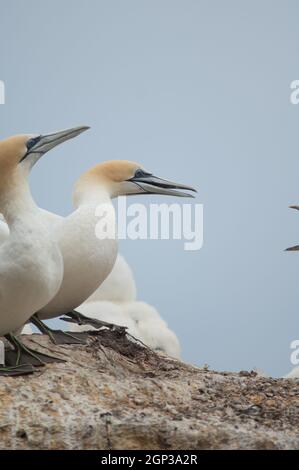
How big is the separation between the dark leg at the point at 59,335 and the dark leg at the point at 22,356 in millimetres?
490

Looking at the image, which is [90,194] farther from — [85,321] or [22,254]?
[22,254]

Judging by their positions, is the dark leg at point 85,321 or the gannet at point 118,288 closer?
the dark leg at point 85,321

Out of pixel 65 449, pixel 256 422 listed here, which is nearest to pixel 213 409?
pixel 256 422

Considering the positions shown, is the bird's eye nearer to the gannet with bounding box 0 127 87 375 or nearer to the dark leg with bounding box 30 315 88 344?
the gannet with bounding box 0 127 87 375

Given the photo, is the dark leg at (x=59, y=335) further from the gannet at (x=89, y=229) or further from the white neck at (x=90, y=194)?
the white neck at (x=90, y=194)

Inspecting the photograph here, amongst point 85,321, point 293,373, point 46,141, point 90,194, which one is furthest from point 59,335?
point 293,373

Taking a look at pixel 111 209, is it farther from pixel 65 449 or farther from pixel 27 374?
pixel 65 449

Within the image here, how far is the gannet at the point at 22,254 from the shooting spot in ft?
18.2

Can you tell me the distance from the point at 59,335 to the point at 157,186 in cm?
142

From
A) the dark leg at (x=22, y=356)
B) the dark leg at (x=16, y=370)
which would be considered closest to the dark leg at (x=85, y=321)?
the dark leg at (x=22, y=356)

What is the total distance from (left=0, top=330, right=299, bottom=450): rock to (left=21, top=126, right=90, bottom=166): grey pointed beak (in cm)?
129

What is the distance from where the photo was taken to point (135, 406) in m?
5.28

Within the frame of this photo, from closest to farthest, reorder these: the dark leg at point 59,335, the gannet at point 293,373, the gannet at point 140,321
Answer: the dark leg at point 59,335 → the gannet at point 293,373 → the gannet at point 140,321
